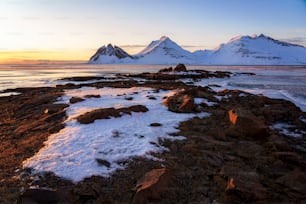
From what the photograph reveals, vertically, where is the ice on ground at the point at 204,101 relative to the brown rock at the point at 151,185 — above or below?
above

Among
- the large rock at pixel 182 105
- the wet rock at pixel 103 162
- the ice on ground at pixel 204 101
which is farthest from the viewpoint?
the ice on ground at pixel 204 101

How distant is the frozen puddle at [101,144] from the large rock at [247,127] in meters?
2.20

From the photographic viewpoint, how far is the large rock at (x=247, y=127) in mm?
10984

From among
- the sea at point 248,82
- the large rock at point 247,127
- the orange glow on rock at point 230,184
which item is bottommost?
the sea at point 248,82

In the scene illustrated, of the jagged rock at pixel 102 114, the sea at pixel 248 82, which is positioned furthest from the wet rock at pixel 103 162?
the sea at pixel 248 82

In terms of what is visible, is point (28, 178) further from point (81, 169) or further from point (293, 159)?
point (293, 159)

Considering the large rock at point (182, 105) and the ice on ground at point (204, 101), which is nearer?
the large rock at point (182, 105)

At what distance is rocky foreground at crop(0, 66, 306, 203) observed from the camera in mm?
6676

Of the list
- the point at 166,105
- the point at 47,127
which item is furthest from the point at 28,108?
the point at 166,105

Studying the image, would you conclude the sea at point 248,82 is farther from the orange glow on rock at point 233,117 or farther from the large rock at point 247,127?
the large rock at point 247,127

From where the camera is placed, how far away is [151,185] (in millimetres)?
6723

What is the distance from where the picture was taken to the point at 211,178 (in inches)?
301

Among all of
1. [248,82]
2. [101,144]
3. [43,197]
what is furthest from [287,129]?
[248,82]

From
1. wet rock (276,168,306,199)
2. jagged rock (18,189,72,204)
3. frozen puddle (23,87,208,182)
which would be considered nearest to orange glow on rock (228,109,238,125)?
frozen puddle (23,87,208,182)
